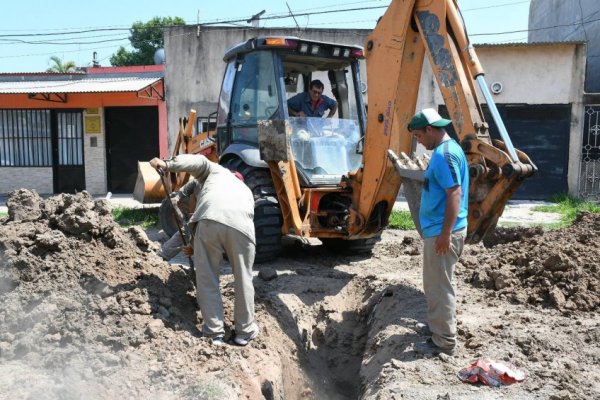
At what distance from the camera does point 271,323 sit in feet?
18.6

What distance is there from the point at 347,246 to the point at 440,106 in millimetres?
9194

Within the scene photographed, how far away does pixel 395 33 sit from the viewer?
625 cm

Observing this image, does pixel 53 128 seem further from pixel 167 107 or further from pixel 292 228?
pixel 292 228

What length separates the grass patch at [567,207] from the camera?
43.0ft

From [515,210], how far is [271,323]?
10.1m

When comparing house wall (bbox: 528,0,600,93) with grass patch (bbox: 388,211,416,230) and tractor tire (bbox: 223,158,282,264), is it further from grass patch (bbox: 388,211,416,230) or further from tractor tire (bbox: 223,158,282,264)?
tractor tire (bbox: 223,158,282,264)

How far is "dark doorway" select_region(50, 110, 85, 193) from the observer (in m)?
17.2

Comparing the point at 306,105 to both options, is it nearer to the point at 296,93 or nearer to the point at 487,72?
the point at 296,93

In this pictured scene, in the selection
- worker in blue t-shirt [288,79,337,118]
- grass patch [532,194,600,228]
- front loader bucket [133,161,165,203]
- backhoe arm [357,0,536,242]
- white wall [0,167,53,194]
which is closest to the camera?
backhoe arm [357,0,536,242]

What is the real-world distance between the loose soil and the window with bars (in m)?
11.8

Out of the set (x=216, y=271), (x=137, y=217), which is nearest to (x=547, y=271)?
(x=216, y=271)

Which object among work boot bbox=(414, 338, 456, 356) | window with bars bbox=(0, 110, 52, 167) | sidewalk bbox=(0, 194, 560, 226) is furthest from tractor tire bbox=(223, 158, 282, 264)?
window with bars bbox=(0, 110, 52, 167)

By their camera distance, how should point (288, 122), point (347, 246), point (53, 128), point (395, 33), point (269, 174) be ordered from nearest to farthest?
point (395, 33) → point (288, 122) → point (269, 174) → point (347, 246) → point (53, 128)

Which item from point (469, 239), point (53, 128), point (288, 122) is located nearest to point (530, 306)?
point (469, 239)
